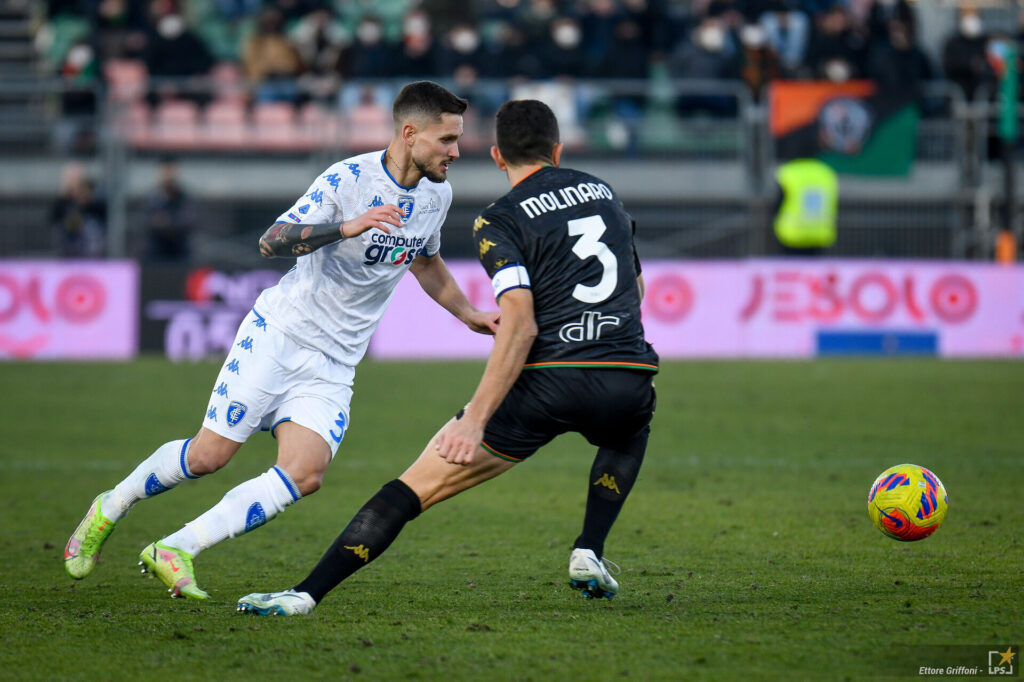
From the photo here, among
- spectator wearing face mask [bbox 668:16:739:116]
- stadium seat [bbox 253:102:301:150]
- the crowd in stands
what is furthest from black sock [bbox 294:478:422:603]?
spectator wearing face mask [bbox 668:16:739:116]

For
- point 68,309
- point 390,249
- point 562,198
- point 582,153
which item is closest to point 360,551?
point 390,249

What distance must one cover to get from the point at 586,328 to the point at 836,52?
17.5m

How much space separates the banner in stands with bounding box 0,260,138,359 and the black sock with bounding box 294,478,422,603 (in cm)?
1290

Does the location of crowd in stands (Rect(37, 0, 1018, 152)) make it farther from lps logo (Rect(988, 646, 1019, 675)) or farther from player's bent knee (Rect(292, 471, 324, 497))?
lps logo (Rect(988, 646, 1019, 675))

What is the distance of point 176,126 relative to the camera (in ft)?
62.7

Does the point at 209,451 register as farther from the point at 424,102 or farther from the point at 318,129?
the point at 318,129

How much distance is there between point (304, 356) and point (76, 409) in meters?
7.92

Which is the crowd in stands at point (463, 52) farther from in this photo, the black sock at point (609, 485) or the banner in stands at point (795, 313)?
the black sock at point (609, 485)

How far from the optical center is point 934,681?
4.14m

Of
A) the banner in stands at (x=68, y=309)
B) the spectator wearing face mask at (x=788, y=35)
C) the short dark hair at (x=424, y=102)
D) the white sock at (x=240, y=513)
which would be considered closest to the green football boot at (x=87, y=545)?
the white sock at (x=240, y=513)

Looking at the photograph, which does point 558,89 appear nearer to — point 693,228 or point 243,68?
point 693,228

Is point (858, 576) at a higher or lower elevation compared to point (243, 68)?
lower

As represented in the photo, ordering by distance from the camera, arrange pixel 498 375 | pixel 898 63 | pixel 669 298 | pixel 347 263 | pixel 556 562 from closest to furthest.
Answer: pixel 498 375
pixel 347 263
pixel 556 562
pixel 669 298
pixel 898 63

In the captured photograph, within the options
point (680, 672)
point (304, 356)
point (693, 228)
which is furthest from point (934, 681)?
point (693, 228)
